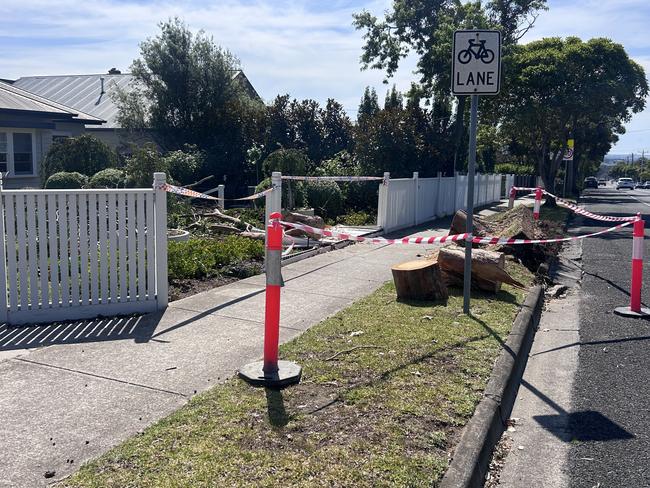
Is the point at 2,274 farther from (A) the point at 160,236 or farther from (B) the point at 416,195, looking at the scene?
(B) the point at 416,195

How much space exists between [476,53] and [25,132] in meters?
17.6

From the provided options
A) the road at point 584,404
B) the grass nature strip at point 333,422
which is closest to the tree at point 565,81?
the road at point 584,404

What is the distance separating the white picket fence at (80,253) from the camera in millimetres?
6477

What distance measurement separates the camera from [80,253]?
6.68m

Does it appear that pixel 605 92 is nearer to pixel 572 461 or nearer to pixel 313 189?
pixel 313 189

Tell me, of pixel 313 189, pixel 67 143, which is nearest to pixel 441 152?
pixel 313 189

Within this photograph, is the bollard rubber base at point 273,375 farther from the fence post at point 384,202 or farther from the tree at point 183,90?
the tree at point 183,90

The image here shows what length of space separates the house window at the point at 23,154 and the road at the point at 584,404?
57.5 feet

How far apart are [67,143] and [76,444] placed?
1478 centimetres

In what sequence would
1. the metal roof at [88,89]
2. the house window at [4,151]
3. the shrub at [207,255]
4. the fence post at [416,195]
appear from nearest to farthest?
the shrub at [207,255] → the fence post at [416,195] → the house window at [4,151] → the metal roof at [88,89]

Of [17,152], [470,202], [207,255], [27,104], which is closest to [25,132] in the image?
[17,152]

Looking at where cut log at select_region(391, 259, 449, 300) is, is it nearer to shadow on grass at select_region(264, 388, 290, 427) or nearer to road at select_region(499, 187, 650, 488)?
road at select_region(499, 187, 650, 488)

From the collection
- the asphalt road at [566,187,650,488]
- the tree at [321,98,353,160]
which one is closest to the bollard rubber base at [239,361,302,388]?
the asphalt road at [566,187,650,488]

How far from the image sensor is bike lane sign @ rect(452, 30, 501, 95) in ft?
23.7
